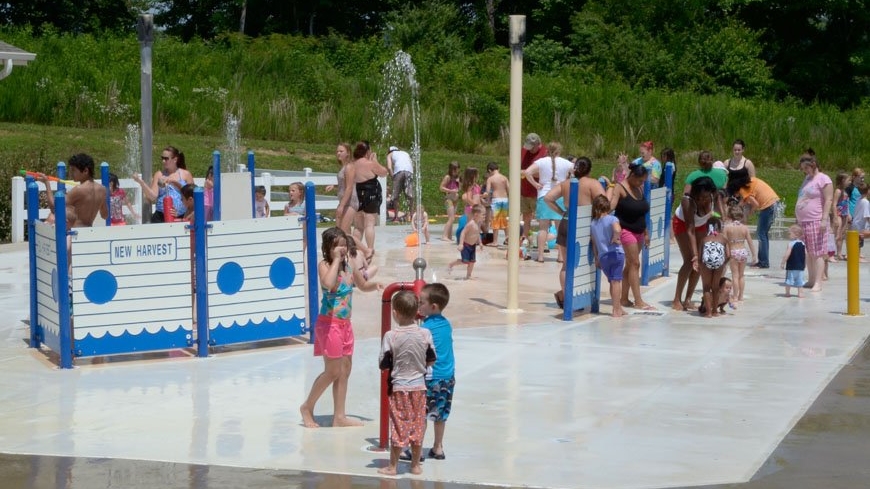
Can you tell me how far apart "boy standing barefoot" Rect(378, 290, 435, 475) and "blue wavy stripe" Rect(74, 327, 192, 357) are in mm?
4022

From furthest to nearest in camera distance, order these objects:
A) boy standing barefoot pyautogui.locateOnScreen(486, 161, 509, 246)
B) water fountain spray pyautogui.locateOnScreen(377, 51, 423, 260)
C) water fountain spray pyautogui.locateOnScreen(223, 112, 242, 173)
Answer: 1. water fountain spray pyautogui.locateOnScreen(377, 51, 423, 260)
2. water fountain spray pyautogui.locateOnScreen(223, 112, 242, 173)
3. boy standing barefoot pyautogui.locateOnScreen(486, 161, 509, 246)

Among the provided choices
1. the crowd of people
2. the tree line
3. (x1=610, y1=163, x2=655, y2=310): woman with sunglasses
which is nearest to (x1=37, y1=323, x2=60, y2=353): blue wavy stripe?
the crowd of people

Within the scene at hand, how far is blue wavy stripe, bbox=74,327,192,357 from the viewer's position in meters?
11.0

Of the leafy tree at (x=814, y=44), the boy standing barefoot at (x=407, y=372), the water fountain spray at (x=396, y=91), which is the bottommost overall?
the boy standing barefoot at (x=407, y=372)

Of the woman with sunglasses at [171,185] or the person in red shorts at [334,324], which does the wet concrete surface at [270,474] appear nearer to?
the person in red shorts at [334,324]

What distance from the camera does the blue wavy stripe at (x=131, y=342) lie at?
11031 mm

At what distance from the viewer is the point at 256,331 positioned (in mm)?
11742

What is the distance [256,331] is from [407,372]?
13.8 feet

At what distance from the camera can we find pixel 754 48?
46.6 metres

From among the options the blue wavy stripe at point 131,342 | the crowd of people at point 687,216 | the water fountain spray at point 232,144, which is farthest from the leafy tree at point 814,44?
the blue wavy stripe at point 131,342

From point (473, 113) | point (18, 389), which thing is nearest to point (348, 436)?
point (18, 389)

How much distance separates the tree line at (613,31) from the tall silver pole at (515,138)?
28.5 metres

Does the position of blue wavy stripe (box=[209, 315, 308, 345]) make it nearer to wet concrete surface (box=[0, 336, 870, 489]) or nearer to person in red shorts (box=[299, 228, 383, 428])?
person in red shorts (box=[299, 228, 383, 428])

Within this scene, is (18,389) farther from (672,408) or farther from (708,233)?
(708,233)
